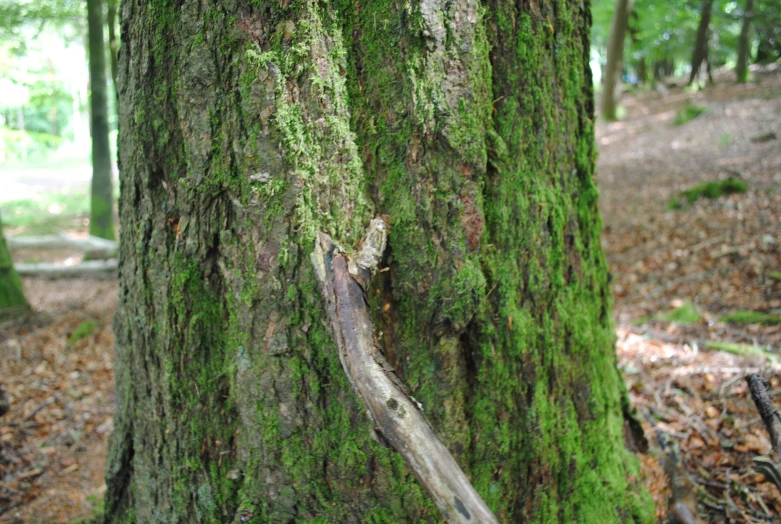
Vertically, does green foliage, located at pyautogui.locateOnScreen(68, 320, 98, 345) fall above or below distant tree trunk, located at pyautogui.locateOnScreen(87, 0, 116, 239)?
below

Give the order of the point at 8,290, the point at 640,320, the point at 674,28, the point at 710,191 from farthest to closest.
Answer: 1. the point at 674,28
2. the point at 710,191
3. the point at 8,290
4. the point at 640,320

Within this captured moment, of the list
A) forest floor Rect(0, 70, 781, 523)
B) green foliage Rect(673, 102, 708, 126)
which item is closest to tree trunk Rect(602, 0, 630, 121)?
green foliage Rect(673, 102, 708, 126)

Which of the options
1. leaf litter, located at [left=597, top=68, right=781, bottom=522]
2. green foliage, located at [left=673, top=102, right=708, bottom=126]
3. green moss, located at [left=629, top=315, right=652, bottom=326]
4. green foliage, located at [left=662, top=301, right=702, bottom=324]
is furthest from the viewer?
green foliage, located at [left=673, top=102, right=708, bottom=126]

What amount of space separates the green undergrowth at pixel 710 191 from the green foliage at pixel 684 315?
3.79 m

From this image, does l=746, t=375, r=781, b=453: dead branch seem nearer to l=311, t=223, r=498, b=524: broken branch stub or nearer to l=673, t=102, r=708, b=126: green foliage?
l=311, t=223, r=498, b=524: broken branch stub

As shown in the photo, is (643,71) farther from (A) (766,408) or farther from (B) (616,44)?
(A) (766,408)

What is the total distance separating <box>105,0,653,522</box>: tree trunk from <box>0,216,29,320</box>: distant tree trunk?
556 cm

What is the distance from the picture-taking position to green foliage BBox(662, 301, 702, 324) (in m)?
4.98

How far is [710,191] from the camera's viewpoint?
8.16 metres

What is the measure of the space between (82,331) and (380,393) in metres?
5.94

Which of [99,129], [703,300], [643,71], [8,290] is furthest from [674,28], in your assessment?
[8,290]

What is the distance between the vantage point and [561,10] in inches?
76.9

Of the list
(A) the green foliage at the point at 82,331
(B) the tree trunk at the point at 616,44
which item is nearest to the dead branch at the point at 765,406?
(A) the green foliage at the point at 82,331

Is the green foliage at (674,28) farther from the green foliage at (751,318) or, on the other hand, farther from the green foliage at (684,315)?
the green foliage at (751,318)
